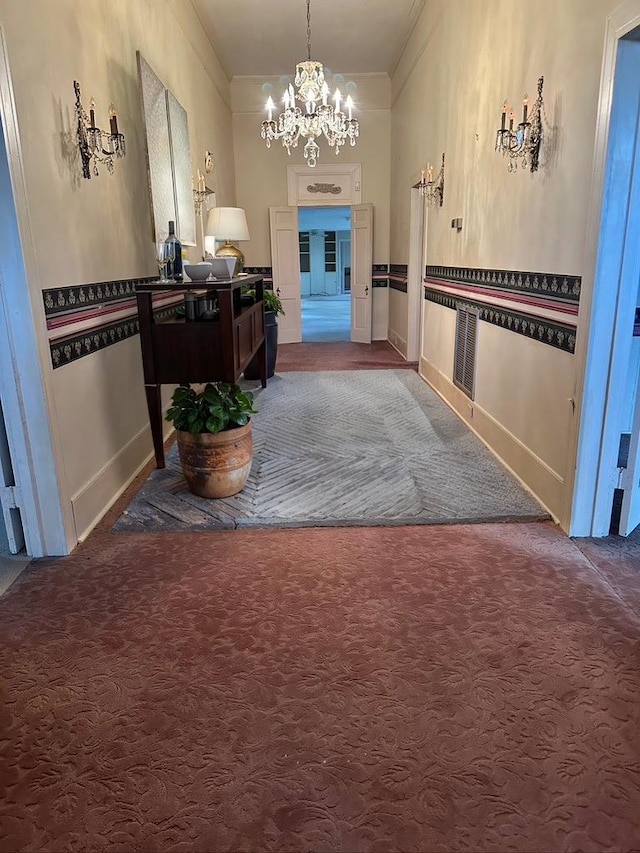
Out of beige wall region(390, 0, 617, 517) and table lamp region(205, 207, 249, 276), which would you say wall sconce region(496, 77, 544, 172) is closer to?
beige wall region(390, 0, 617, 517)

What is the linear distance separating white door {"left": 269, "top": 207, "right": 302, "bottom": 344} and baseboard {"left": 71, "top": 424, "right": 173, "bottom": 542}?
18.2 feet

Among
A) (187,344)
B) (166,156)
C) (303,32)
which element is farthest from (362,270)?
(187,344)

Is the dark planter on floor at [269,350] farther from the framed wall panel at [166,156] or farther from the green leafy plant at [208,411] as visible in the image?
the green leafy plant at [208,411]

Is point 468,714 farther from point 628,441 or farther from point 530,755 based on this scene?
point 628,441

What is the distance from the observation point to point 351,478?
3600 millimetres

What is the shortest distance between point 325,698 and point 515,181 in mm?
3158

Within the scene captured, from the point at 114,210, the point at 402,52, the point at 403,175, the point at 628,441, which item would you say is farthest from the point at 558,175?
the point at 402,52

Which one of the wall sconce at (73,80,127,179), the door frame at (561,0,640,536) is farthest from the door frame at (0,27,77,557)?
the door frame at (561,0,640,536)

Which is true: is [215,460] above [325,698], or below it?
above

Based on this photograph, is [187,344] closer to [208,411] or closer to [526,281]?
[208,411]

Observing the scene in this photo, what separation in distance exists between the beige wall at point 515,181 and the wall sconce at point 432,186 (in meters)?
0.12

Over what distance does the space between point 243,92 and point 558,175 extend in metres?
7.31

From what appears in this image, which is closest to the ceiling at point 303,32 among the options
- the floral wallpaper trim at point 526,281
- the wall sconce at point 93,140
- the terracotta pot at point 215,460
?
the floral wallpaper trim at point 526,281

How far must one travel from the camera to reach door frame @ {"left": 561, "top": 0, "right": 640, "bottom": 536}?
7.94 feet
